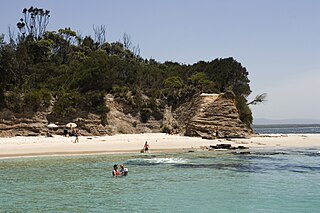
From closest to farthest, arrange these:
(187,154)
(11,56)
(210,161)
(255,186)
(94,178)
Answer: (255,186) → (94,178) → (210,161) → (187,154) → (11,56)

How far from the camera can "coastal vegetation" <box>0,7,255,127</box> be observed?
44.3 meters

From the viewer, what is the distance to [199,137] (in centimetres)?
4300

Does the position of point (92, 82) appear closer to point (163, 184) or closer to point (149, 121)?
point (149, 121)

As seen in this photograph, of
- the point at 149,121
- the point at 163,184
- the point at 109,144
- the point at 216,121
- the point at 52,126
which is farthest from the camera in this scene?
the point at 149,121

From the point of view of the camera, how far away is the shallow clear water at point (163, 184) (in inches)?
591

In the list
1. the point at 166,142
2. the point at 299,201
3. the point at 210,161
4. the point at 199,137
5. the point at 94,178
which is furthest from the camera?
the point at 199,137

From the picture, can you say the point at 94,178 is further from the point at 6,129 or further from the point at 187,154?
the point at 6,129

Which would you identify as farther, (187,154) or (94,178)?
(187,154)

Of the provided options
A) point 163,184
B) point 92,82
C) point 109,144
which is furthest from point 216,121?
point 163,184

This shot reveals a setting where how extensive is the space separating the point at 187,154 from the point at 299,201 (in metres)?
17.7

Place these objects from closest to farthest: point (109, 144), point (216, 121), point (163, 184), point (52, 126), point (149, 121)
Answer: point (163, 184), point (109, 144), point (52, 126), point (216, 121), point (149, 121)

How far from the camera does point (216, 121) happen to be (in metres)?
43.7

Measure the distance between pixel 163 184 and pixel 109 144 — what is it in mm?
18426

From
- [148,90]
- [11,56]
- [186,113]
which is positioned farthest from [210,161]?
[11,56]
